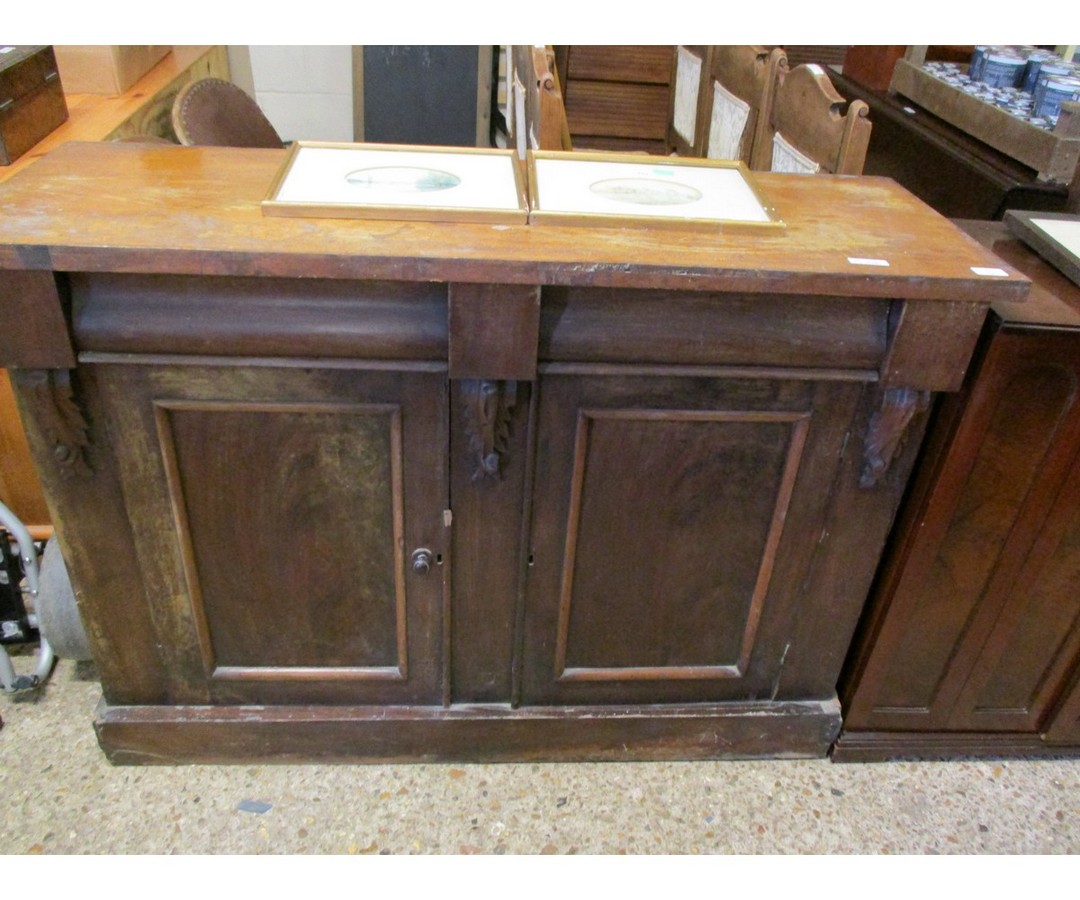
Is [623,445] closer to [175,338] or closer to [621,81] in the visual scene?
[175,338]

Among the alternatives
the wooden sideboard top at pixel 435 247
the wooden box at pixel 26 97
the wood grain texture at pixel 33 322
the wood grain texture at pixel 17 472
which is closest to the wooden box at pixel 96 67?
the wooden box at pixel 26 97

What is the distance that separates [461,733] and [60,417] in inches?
33.3

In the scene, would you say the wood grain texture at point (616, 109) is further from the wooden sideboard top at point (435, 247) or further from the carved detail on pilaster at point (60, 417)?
the carved detail on pilaster at point (60, 417)

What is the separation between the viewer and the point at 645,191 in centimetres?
Result: 130

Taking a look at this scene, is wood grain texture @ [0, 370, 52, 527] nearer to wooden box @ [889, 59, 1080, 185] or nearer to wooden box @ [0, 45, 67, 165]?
wooden box @ [0, 45, 67, 165]

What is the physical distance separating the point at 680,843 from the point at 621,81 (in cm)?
321

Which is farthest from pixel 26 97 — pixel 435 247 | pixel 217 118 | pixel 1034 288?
pixel 1034 288

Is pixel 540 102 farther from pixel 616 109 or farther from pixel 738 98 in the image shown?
pixel 616 109

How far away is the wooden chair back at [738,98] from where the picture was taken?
87.5 inches

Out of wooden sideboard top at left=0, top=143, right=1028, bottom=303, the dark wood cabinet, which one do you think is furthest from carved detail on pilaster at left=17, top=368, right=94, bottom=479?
the dark wood cabinet

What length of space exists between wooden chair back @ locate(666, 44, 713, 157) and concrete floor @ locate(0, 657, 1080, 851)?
2.19 meters

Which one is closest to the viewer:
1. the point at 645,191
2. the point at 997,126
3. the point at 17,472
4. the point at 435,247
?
the point at 435,247

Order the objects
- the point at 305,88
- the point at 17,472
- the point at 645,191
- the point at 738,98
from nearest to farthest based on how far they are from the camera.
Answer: the point at 645,191 < the point at 17,472 < the point at 738,98 < the point at 305,88

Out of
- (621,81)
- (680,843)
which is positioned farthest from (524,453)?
(621,81)
